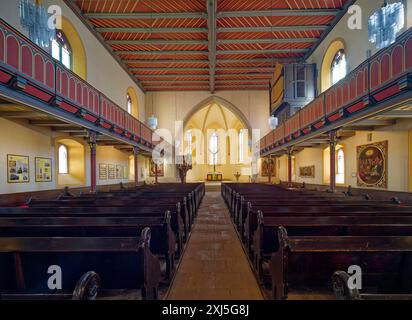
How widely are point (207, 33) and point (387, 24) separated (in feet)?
29.3

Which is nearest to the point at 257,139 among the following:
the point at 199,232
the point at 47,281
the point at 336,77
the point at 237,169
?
the point at 237,169

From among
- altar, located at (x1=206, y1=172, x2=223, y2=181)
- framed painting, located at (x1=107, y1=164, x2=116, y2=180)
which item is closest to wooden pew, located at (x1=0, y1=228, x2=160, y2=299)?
framed painting, located at (x1=107, y1=164, x2=116, y2=180)

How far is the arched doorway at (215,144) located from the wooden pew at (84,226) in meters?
22.6

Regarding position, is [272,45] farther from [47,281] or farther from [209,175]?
[47,281]

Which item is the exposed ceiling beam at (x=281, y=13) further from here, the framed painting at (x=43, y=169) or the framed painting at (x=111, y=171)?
the framed painting at (x=111, y=171)

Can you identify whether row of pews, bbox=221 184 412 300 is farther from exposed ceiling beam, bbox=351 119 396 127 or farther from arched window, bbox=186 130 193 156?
arched window, bbox=186 130 193 156

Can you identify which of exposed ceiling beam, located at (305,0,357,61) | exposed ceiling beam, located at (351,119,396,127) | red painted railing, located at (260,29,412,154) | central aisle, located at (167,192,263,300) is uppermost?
exposed ceiling beam, located at (305,0,357,61)

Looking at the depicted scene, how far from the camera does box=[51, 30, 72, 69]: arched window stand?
9.94 meters

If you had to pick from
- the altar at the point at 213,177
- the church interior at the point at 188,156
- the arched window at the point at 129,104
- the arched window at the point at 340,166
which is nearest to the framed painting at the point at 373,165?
the church interior at the point at 188,156

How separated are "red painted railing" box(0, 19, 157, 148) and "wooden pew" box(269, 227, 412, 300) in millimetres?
5832

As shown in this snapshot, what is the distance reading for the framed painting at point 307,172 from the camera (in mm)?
15030

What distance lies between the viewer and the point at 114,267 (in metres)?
2.51

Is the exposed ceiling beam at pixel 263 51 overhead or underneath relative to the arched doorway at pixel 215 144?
overhead

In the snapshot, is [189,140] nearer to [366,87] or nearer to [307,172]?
[307,172]
